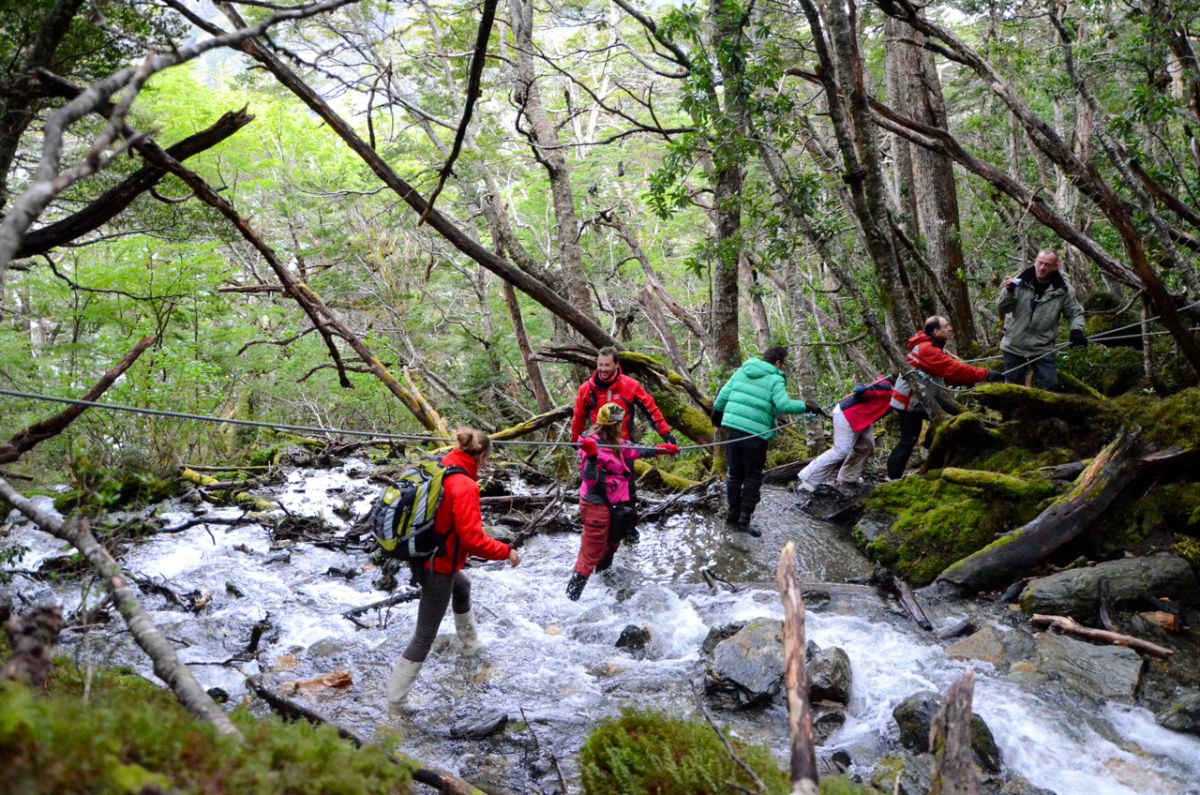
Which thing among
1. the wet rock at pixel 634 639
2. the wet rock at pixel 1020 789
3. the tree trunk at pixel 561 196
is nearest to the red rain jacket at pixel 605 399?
the wet rock at pixel 634 639

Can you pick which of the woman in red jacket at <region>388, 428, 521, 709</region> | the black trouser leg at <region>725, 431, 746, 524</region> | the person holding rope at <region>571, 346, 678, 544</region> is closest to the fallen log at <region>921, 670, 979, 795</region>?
the woman in red jacket at <region>388, 428, 521, 709</region>

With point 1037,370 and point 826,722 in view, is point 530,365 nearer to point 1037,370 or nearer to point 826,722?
point 1037,370

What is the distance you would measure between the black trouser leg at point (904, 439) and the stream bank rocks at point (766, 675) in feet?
13.7

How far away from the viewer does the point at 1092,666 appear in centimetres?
509

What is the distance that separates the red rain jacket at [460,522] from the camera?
477 centimetres

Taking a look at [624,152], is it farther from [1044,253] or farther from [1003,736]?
[1003,736]

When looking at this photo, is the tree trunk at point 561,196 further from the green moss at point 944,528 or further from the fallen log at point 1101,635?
the fallen log at point 1101,635

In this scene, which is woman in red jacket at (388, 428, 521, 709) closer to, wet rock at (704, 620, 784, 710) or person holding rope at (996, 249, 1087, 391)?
wet rock at (704, 620, 784, 710)

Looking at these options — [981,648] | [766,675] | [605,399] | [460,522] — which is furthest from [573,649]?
[981,648]

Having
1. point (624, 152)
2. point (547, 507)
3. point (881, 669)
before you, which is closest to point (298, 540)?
point (547, 507)

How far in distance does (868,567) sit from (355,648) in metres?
5.06

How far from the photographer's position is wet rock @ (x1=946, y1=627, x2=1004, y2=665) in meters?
5.38

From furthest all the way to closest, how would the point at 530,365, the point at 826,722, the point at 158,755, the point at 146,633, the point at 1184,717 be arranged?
1. the point at 530,365
2. the point at 826,722
3. the point at 1184,717
4. the point at 146,633
5. the point at 158,755

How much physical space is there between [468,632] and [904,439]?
593cm
